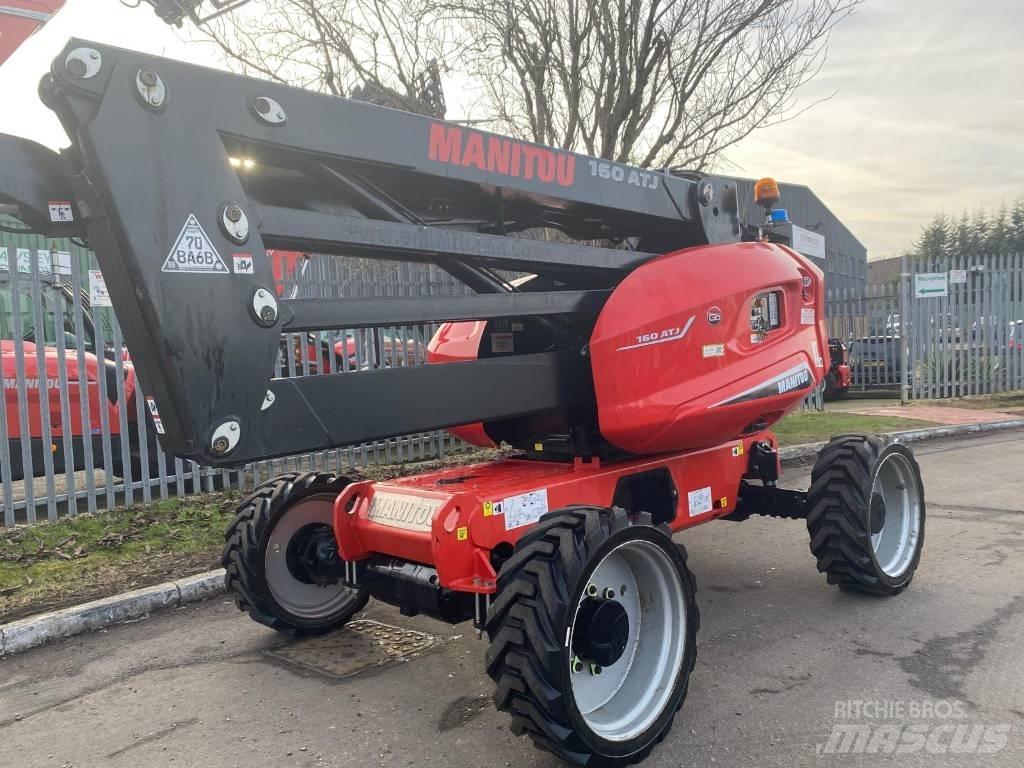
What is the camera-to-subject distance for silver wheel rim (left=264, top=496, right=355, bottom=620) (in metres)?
4.25

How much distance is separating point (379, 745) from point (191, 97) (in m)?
→ 2.46

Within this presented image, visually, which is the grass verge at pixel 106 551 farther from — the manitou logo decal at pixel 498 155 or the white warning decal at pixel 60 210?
the manitou logo decal at pixel 498 155

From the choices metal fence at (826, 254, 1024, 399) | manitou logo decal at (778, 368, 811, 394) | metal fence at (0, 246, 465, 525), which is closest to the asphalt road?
manitou logo decal at (778, 368, 811, 394)

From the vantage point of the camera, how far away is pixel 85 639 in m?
4.55

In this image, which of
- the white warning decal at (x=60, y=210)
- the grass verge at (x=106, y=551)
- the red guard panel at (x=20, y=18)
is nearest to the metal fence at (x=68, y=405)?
the grass verge at (x=106, y=551)

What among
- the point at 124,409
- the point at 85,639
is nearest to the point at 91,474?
the point at 124,409

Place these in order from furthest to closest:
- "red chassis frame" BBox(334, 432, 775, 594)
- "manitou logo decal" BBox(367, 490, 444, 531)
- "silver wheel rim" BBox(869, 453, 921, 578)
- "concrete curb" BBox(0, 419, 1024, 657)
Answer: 1. "silver wheel rim" BBox(869, 453, 921, 578)
2. "concrete curb" BBox(0, 419, 1024, 657)
3. "manitou logo decal" BBox(367, 490, 444, 531)
4. "red chassis frame" BBox(334, 432, 775, 594)

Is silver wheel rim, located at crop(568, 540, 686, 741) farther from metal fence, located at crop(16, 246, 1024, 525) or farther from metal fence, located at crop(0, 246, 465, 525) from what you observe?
metal fence, located at crop(0, 246, 465, 525)

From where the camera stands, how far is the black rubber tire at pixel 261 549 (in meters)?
4.11

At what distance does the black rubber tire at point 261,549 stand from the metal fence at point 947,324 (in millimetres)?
12991

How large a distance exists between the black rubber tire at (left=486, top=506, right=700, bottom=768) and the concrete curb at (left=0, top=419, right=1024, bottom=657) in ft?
9.45

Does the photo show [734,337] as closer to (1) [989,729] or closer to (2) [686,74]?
(1) [989,729]

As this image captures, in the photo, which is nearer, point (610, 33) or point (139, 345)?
point (139, 345)

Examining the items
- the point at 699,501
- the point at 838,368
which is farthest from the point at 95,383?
the point at 838,368
